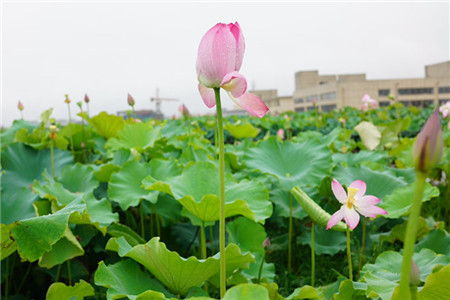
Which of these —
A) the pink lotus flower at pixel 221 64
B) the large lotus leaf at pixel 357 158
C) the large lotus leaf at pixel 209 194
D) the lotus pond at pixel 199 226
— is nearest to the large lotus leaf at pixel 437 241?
the lotus pond at pixel 199 226

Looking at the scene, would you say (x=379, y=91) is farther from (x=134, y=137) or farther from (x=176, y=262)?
(x=176, y=262)

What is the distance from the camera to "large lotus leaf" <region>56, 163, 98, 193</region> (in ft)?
4.18

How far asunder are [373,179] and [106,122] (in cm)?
135

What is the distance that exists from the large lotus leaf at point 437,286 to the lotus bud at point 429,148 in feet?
0.93

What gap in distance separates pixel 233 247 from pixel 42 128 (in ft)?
4.48

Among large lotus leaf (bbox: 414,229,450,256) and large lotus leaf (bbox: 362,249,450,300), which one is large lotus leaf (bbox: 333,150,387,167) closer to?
large lotus leaf (bbox: 414,229,450,256)

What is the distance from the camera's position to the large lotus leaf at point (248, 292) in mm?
418

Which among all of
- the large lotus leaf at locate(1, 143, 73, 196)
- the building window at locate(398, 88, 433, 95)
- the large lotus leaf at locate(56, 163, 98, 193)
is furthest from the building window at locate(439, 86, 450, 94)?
the large lotus leaf at locate(56, 163, 98, 193)

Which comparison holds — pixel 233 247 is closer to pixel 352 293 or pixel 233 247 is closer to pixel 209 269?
pixel 209 269

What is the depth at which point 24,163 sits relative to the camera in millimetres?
1516

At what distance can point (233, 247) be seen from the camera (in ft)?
2.23

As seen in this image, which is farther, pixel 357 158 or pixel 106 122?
pixel 106 122

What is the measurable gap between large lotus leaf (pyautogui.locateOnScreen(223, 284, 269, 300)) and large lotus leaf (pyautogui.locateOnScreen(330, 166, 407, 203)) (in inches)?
33.4

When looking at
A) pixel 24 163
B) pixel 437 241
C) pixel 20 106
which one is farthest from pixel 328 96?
pixel 437 241
